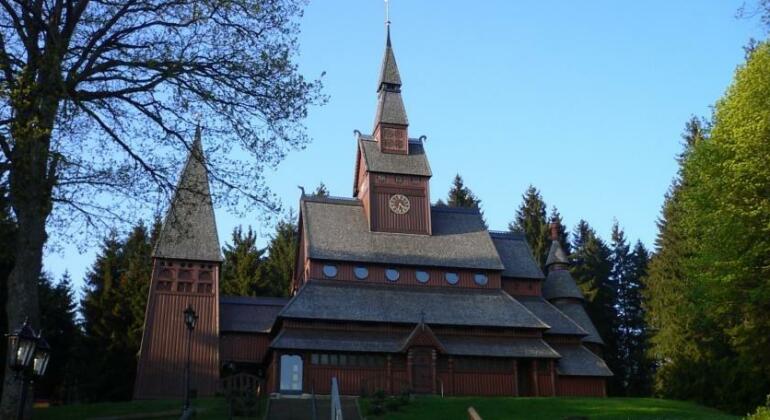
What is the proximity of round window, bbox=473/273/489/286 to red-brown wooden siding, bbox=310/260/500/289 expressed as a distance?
5.2 inches

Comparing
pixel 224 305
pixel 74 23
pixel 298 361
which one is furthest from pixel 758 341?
pixel 74 23

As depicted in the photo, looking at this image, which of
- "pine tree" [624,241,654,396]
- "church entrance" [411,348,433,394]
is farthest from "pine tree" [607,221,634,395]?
"church entrance" [411,348,433,394]

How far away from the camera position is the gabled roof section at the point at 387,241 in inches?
1694

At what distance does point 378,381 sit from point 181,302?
11.7m

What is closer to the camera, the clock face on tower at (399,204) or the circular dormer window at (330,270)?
the circular dormer window at (330,270)

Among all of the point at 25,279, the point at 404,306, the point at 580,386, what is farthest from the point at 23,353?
the point at 580,386

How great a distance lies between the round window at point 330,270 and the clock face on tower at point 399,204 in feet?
18.3

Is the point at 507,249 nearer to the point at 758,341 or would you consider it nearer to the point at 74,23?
the point at 758,341

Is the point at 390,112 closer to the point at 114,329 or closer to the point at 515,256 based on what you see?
the point at 515,256

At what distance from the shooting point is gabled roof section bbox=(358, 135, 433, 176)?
4634 cm

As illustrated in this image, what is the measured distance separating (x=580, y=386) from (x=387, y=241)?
42.3 feet

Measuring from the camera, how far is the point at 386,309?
133ft

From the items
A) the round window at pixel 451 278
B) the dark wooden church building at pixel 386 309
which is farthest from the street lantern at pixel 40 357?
the round window at pixel 451 278

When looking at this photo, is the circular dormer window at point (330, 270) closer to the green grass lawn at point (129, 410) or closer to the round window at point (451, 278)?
the round window at point (451, 278)
